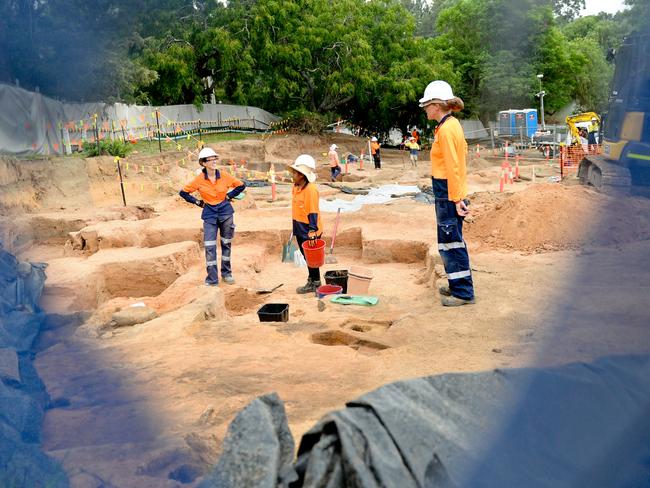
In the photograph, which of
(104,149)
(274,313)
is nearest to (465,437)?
(274,313)

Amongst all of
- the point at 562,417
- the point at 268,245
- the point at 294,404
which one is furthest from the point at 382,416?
the point at 268,245

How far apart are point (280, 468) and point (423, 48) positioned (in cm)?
2907

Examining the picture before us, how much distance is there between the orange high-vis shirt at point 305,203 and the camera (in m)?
7.02

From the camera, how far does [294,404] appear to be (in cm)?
345

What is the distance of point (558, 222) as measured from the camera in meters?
8.00

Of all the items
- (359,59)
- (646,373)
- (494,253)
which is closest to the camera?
(646,373)

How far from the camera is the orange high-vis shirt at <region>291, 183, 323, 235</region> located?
23.0ft

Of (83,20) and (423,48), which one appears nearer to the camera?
(83,20)

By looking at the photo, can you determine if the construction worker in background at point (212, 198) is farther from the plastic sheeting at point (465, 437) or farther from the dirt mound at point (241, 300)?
the plastic sheeting at point (465, 437)

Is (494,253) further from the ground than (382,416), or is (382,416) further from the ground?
(382,416)

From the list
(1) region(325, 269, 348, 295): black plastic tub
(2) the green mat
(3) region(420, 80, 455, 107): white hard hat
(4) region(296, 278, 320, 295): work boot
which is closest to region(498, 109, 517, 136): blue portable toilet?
(1) region(325, 269, 348, 295): black plastic tub

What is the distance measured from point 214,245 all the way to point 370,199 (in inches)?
291

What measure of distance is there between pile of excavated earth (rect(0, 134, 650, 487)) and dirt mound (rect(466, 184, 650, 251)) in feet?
0.09

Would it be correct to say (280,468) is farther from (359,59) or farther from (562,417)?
(359,59)
